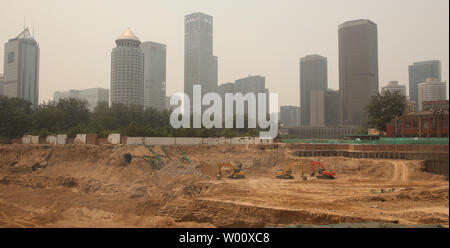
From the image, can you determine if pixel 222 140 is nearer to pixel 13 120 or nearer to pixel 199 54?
pixel 199 54

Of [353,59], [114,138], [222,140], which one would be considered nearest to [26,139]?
[114,138]

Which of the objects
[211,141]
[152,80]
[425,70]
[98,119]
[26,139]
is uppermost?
[152,80]

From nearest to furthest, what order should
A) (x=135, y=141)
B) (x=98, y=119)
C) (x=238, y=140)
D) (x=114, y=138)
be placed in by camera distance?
(x=135, y=141)
(x=114, y=138)
(x=238, y=140)
(x=98, y=119)

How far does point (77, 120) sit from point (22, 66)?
4446cm

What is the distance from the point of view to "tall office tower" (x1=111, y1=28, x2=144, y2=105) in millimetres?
121500

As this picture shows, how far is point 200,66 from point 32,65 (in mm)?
18257

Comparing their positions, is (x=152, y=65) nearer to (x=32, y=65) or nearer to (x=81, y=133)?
(x=81, y=133)

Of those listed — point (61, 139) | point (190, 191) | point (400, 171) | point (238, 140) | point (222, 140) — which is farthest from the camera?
point (238, 140)

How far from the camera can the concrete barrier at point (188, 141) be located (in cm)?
4438

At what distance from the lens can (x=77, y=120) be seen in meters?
59.1

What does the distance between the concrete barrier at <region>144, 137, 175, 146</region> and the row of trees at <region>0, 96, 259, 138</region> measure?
84cm

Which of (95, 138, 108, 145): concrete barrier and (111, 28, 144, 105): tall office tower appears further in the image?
(111, 28, 144, 105): tall office tower

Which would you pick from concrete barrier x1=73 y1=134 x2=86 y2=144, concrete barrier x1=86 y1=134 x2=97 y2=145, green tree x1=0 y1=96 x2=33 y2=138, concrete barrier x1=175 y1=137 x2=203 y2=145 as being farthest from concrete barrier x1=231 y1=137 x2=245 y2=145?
green tree x1=0 y1=96 x2=33 y2=138

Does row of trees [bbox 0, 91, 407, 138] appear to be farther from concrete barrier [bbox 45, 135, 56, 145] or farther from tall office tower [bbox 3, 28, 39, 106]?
tall office tower [bbox 3, 28, 39, 106]
